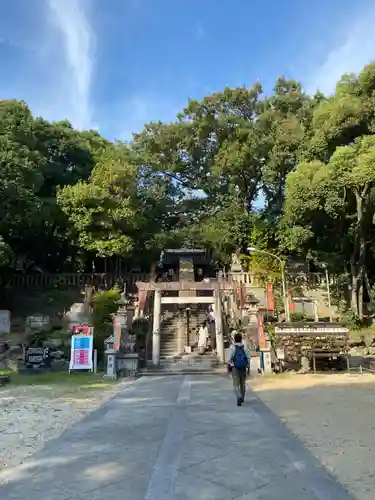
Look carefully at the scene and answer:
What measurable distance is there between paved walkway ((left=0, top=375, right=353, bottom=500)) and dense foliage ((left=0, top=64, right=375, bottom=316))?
16829 mm

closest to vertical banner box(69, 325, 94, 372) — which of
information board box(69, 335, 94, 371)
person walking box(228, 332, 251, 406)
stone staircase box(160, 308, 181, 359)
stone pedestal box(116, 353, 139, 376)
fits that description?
information board box(69, 335, 94, 371)

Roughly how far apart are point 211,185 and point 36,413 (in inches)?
1023

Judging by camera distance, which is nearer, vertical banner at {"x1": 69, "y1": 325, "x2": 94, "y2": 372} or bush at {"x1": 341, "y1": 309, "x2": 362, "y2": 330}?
vertical banner at {"x1": 69, "y1": 325, "x2": 94, "y2": 372}

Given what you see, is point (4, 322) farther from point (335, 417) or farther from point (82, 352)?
point (335, 417)

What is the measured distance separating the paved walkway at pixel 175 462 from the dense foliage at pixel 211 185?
16.8 meters

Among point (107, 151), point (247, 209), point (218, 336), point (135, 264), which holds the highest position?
point (107, 151)

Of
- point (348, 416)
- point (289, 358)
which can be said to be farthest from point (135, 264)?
point (348, 416)

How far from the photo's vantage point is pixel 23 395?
11516mm

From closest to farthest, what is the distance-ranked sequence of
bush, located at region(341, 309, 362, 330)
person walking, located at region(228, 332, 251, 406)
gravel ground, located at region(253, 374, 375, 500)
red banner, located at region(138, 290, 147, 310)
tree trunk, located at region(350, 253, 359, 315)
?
1. gravel ground, located at region(253, 374, 375, 500)
2. person walking, located at region(228, 332, 251, 406)
3. red banner, located at region(138, 290, 147, 310)
4. bush, located at region(341, 309, 362, 330)
5. tree trunk, located at region(350, 253, 359, 315)

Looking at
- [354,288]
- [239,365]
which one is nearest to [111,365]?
[239,365]

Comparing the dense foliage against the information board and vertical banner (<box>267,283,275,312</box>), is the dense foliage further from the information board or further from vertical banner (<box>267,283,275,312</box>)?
the information board

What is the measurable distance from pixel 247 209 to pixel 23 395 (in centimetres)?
2388

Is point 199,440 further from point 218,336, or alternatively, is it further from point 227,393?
point 218,336

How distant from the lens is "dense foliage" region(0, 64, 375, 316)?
22703 millimetres
